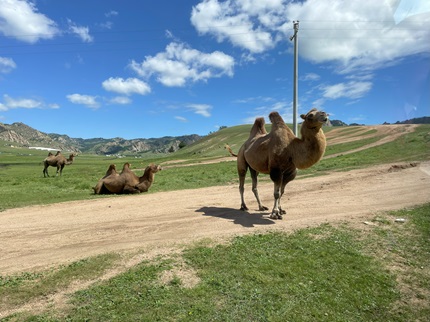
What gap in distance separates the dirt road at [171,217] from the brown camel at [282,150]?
141cm

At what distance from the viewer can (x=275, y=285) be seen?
18.2 feet

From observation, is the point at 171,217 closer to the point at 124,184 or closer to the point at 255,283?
the point at 255,283

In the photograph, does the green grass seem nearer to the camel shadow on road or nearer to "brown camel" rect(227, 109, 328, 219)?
the camel shadow on road

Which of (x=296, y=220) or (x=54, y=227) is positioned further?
(x=54, y=227)

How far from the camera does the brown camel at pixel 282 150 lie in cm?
864

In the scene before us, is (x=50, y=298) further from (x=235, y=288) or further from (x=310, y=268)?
(x=310, y=268)

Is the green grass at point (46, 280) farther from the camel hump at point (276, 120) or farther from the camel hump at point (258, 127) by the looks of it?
the camel hump at point (258, 127)

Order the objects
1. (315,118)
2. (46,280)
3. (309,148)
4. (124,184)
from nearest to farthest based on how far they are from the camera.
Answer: (46,280)
(315,118)
(309,148)
(124,184)

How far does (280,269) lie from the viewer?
6.04 m

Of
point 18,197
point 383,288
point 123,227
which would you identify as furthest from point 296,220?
point 18,197

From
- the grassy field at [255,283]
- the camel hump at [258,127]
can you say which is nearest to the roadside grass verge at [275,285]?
the grassy field at [255,283]

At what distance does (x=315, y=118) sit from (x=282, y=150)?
171cm

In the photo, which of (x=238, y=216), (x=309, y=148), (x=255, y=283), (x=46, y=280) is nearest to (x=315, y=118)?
(x=309, y=148)

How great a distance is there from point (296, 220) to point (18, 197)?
16307 millimetres
